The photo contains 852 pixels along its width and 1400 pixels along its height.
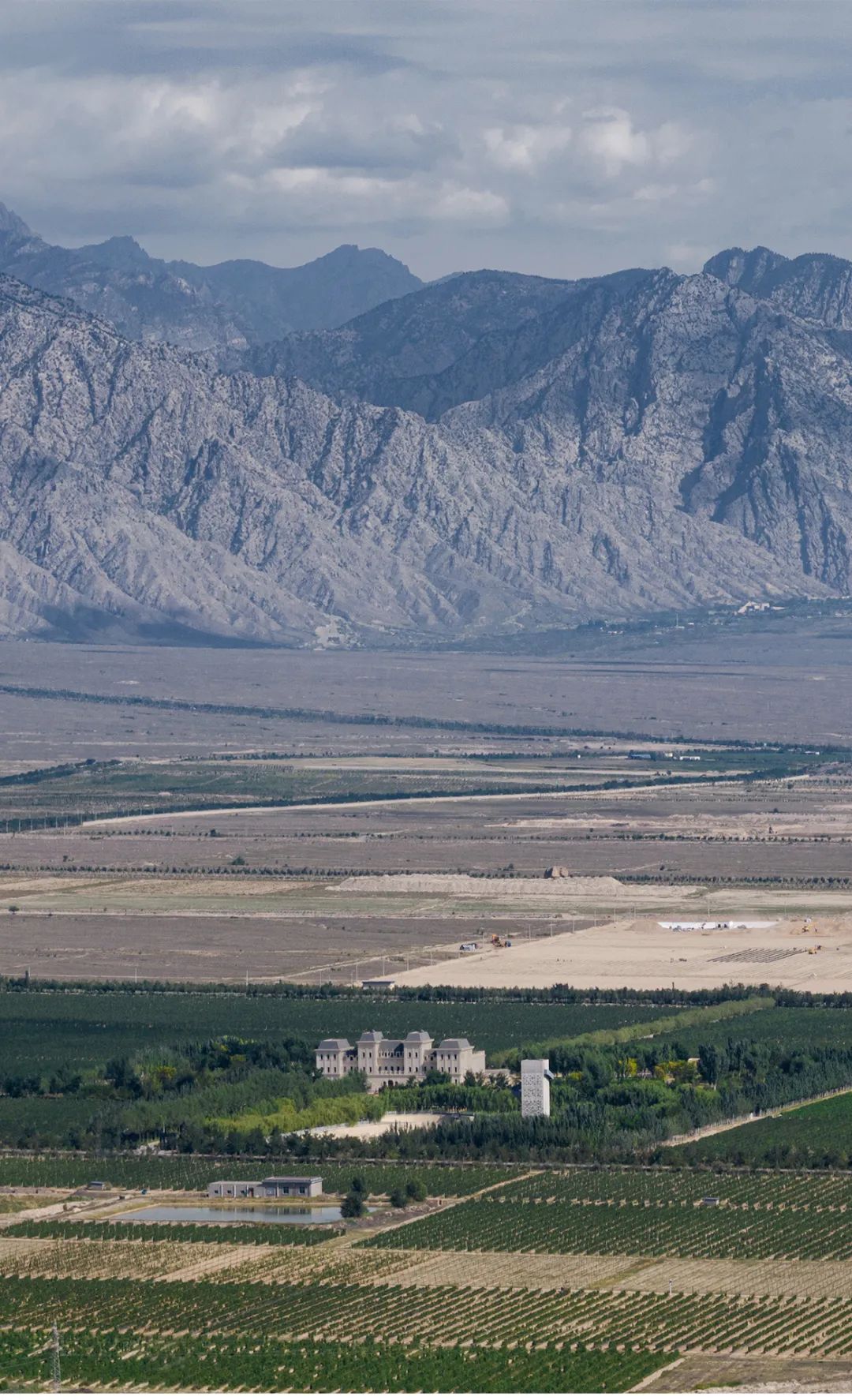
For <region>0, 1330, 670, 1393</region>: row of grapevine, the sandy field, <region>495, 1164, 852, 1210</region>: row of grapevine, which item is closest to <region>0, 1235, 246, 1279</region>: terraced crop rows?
<region>0, 1330, 670, 1393</region>: row of grapevine

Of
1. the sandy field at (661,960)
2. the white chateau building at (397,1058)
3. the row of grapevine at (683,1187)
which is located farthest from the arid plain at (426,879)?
the row of grapevine at (683,1187)

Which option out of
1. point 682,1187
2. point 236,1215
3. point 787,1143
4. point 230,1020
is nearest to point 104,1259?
point 236,1215

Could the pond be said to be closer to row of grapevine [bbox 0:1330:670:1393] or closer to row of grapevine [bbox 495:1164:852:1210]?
row of grapevine [bbox 495:1164:852:1210]

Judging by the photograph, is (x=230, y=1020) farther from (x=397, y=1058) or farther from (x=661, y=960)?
(x=661, y=960)

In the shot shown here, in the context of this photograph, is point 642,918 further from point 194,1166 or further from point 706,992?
point 194,1166

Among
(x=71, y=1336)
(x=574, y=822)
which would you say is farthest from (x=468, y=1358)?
(x=574, y=822)
